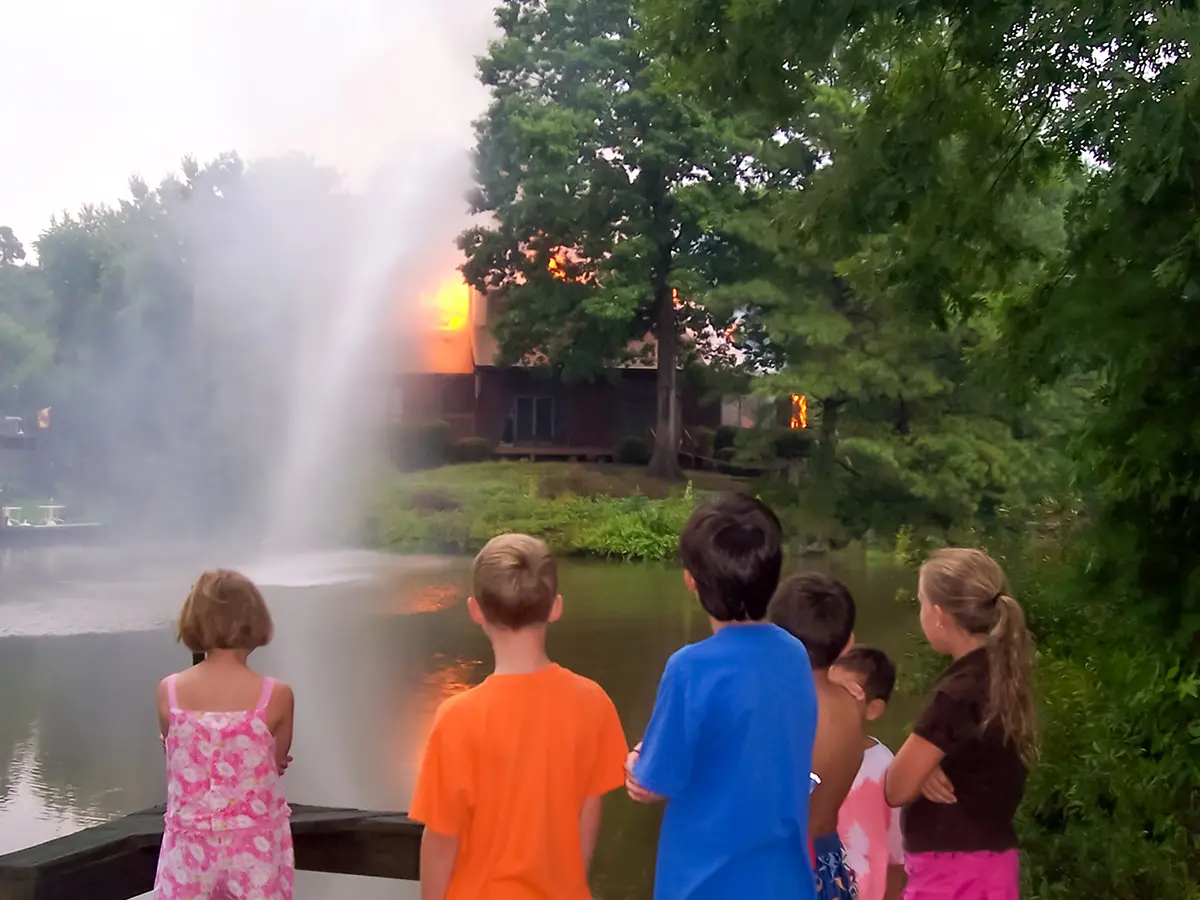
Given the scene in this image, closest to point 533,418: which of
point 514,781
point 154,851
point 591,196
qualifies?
point 591,196

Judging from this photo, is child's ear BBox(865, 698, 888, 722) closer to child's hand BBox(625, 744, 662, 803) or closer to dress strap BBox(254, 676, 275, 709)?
child's hand BBox(625, 744, 662, 803)

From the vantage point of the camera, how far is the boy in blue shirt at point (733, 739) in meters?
2.07

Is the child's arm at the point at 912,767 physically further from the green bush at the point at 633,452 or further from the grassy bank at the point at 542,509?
the green bush at the point at 633,452

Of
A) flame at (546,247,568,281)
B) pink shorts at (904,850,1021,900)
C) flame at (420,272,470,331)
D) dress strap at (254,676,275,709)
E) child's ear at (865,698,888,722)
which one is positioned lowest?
pink shorts at (904,850,1021,900)

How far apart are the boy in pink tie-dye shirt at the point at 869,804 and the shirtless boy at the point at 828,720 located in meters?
0.19

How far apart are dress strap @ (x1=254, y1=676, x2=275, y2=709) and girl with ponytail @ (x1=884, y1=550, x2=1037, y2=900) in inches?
53.2

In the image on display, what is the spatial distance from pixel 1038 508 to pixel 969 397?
13590 millimetres

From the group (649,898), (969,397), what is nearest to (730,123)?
(969,397)

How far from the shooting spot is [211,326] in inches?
1137

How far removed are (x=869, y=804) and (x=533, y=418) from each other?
2639 centimetres

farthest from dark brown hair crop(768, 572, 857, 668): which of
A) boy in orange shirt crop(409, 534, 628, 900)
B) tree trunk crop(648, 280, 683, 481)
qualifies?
tree trunk crop(648, 280, 683, 481)

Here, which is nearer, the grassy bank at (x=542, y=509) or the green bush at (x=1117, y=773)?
the green bush at (x=1117, y=773)

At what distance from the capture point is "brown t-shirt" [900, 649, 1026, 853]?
242cm

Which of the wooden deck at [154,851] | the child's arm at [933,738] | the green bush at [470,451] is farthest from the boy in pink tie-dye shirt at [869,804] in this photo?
the green bush at [470,451]
